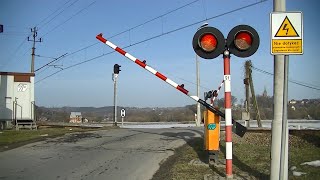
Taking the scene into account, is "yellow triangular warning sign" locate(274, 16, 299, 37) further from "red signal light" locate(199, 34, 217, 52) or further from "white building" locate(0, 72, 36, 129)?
"white building" locate(0, 72, 36, 129)

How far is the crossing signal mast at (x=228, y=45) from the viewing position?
7.19m

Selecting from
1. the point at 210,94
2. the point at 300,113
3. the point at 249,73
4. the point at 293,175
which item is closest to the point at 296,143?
the point at 210,94

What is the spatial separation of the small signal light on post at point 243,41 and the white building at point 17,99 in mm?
19990

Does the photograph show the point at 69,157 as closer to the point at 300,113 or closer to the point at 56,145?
the point at 56,145

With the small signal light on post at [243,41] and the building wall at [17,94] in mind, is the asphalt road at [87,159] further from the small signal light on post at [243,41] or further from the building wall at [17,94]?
the building wall at [17,94]

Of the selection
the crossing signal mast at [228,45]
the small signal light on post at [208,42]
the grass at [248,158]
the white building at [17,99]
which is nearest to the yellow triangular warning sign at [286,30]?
the crossing signal mast at [228,45]

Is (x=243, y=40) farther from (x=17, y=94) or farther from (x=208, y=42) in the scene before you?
(x=17, y=94)

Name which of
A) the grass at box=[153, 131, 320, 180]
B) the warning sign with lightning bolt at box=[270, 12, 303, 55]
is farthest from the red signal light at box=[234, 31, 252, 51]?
the grass at box=[153, 131, 320, 180]

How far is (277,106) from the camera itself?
7.05 m

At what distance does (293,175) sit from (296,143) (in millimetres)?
5931

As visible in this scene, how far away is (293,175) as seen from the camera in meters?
7.88

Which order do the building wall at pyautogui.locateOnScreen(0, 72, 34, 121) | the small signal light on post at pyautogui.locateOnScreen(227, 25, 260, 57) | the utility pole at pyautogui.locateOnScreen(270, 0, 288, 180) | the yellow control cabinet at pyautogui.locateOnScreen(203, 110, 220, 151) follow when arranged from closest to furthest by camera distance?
1. the utility pole at pyautogui.locateOnScreen(270, 0, 288, 180)
2. the small signal light on post at pyautogui.locateOnScreen(227, 25, 260, 57)
3. the yellow control cabinet at pyautogui.locateOnScreen(203, 110, 220, 151)
4. the building wall at pyautogui.locateOnScreen(0, 72, 34, 121)

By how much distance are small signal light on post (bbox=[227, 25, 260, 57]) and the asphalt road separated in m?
3.18

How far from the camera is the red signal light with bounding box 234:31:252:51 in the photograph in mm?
7195
